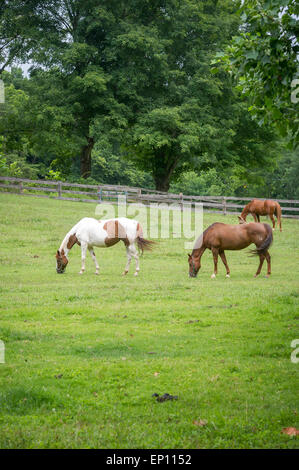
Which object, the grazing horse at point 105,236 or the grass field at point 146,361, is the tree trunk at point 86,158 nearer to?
the grazing horse at point 105,236

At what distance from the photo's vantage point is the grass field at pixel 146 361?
17.6ft

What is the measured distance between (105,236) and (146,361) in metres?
9.16

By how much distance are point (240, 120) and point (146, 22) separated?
8.83 m

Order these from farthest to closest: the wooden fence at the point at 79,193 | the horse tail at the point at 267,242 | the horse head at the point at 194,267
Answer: the wooden fence at the point at 79,193 < the horse head at the point at 194,267 < the horse tail at the point at 267,242

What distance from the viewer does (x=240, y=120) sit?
36.3m

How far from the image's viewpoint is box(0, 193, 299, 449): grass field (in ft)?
17.6

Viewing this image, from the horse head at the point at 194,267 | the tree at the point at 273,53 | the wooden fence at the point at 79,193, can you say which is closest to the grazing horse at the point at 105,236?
the horse head at the point at 194,267

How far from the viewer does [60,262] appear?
16094mm

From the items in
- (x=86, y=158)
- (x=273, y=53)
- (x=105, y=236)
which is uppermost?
(x=273, y=53)

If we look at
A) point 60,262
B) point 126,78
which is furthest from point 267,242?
point 126,78

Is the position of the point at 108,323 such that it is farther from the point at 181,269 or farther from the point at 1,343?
the point at 181,269

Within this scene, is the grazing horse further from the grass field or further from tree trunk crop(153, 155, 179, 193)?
tree trunk crop(153, 155, 179, 193)

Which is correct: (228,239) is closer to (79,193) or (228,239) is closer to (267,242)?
(267,242)
